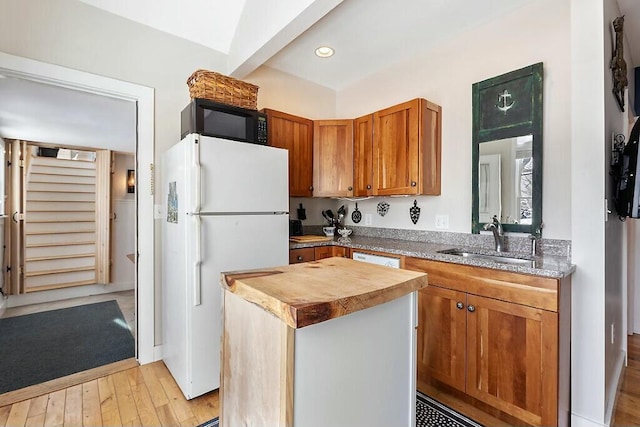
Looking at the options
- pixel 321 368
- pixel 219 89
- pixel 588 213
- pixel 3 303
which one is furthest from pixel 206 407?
pixel 3 303

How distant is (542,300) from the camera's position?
1533 millimetres

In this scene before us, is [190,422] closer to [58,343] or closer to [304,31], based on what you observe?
[58,343]

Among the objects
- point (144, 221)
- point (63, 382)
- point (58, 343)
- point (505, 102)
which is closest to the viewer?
point (63, 382)

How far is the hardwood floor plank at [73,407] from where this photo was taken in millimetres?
1726

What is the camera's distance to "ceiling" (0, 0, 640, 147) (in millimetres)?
2129

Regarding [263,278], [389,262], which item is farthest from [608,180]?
[263,278]

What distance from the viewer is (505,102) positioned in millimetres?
2215

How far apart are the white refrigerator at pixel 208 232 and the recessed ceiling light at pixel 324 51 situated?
1.17m

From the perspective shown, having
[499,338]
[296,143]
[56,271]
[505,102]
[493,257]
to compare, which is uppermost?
[505,102]

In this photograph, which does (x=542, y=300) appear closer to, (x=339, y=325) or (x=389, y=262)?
(x=389, y=262)

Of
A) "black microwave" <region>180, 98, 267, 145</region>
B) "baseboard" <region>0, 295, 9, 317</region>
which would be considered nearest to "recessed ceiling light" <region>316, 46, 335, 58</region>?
"black microwave" <region>180, 98, 267, 145</region>

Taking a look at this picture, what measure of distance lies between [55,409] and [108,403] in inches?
11.1

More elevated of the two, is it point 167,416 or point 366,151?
point 366,151

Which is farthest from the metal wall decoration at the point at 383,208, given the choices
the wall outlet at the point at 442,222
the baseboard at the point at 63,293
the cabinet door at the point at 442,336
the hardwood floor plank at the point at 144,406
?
the baseboard at the point at 63,293
